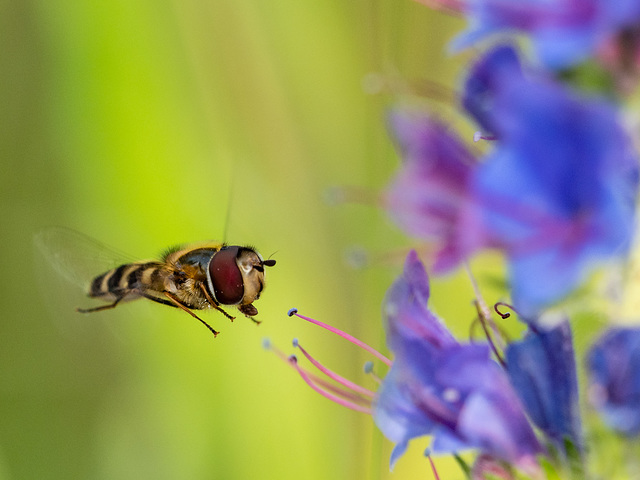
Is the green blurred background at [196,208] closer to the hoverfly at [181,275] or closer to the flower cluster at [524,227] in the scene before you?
the hoverfly at [181,275]

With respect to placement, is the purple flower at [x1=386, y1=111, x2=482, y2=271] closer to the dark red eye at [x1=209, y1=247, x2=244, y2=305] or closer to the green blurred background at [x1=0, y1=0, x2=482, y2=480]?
the dark red eye at [x1=209, y1=247, x2=244, y2=305]

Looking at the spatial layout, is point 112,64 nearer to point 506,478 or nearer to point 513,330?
point 513,330

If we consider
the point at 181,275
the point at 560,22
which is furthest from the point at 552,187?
the point at 181,275

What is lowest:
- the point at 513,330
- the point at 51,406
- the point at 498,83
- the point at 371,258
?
the point at 51,406

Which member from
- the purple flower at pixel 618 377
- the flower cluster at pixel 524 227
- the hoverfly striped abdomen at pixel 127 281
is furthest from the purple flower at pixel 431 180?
the hoverfly striped abdomen at pixel 127 281

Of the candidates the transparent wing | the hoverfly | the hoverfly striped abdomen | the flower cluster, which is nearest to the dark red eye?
the hoverfly

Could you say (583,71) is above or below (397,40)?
above

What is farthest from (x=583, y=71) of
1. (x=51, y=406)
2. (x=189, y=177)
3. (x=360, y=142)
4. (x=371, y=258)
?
(x=51, y=406)
